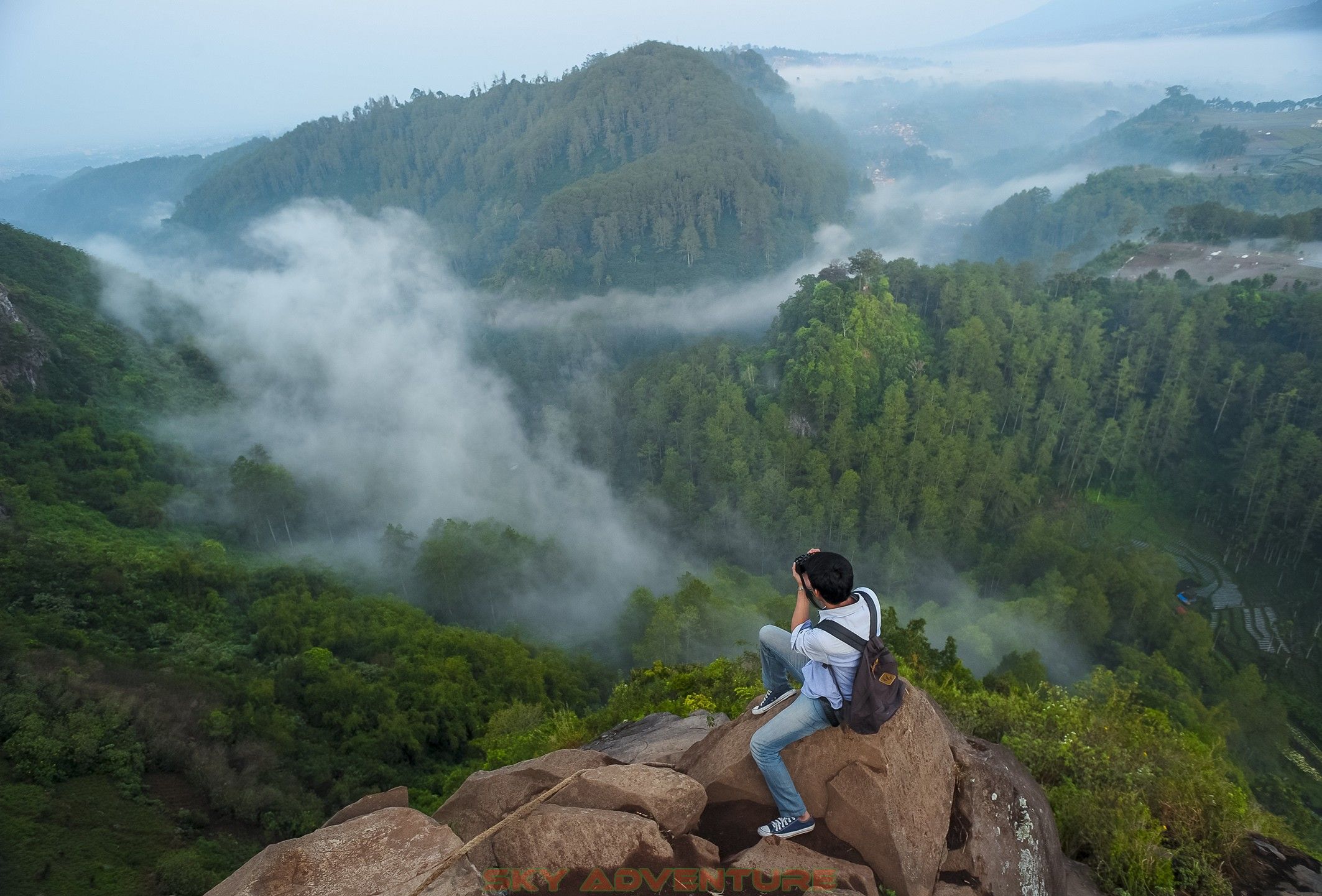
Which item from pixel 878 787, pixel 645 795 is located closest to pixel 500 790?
pixel 645 795

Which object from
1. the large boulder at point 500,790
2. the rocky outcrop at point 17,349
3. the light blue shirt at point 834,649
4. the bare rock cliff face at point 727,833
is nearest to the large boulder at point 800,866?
the bare rock cliff face at point 727,833

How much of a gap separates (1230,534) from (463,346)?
4080 inches

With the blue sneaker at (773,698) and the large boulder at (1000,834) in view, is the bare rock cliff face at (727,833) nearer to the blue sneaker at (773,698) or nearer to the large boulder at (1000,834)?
the large boulder at (1000,834)

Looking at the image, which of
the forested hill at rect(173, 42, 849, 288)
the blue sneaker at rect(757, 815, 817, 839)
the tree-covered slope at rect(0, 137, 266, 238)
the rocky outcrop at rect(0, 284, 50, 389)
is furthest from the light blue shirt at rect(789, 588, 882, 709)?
the tree-covered slope at rect(0, 137, 266, 238)

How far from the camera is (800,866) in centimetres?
654

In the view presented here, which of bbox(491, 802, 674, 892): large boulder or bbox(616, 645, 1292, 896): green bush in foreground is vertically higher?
bbox(491, 802, 674, 892): large boulder

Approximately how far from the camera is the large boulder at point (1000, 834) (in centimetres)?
693

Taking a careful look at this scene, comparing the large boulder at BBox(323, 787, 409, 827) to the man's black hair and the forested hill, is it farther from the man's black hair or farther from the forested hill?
the forested hill

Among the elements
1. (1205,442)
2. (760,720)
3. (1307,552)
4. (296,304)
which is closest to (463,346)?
(296,304)

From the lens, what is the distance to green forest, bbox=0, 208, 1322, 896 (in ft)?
53.6

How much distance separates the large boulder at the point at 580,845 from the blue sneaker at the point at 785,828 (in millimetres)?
927

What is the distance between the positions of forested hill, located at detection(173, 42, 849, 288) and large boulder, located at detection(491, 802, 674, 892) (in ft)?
363

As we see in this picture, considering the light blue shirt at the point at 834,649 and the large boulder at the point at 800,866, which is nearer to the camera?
the light blue shirt at the point at 834,649

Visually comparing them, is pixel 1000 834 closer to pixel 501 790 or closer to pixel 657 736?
pixel 501 790
